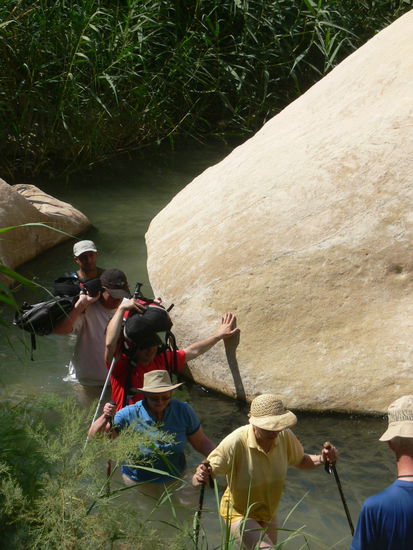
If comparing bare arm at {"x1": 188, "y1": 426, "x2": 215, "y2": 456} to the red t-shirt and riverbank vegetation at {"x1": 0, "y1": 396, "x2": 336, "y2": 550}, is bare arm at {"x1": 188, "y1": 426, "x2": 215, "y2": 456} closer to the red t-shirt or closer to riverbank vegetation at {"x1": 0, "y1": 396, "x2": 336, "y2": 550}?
the red t-shirt

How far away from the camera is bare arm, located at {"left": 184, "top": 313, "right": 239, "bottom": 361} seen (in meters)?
5.60

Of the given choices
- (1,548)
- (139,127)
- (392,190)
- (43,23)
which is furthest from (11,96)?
(1,548)

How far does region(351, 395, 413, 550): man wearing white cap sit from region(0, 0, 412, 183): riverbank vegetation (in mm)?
6268

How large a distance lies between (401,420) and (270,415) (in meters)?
0.66

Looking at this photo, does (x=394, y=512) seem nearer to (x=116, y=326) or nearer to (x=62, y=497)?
(x=62, y=497)

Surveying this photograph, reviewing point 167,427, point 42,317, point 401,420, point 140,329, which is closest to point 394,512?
point 401,420

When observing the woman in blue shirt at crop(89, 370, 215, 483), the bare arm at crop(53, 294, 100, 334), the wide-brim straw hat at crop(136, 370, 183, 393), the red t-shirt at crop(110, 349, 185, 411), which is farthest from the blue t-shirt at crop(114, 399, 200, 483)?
the bare arm at crop(53, 294, 100, 334)

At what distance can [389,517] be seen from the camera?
3.55 metres

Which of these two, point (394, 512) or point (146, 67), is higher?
point (146, 67)

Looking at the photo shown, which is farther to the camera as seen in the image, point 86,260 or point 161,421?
point 86,260

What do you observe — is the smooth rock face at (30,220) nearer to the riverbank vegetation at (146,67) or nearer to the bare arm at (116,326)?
the riverbank vegetation at (146,67)

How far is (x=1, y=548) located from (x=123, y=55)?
22.6 feet

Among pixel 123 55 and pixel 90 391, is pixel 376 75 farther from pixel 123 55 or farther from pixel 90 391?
pixel 123 55

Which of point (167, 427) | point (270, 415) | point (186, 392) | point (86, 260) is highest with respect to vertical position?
point (86, 260)
